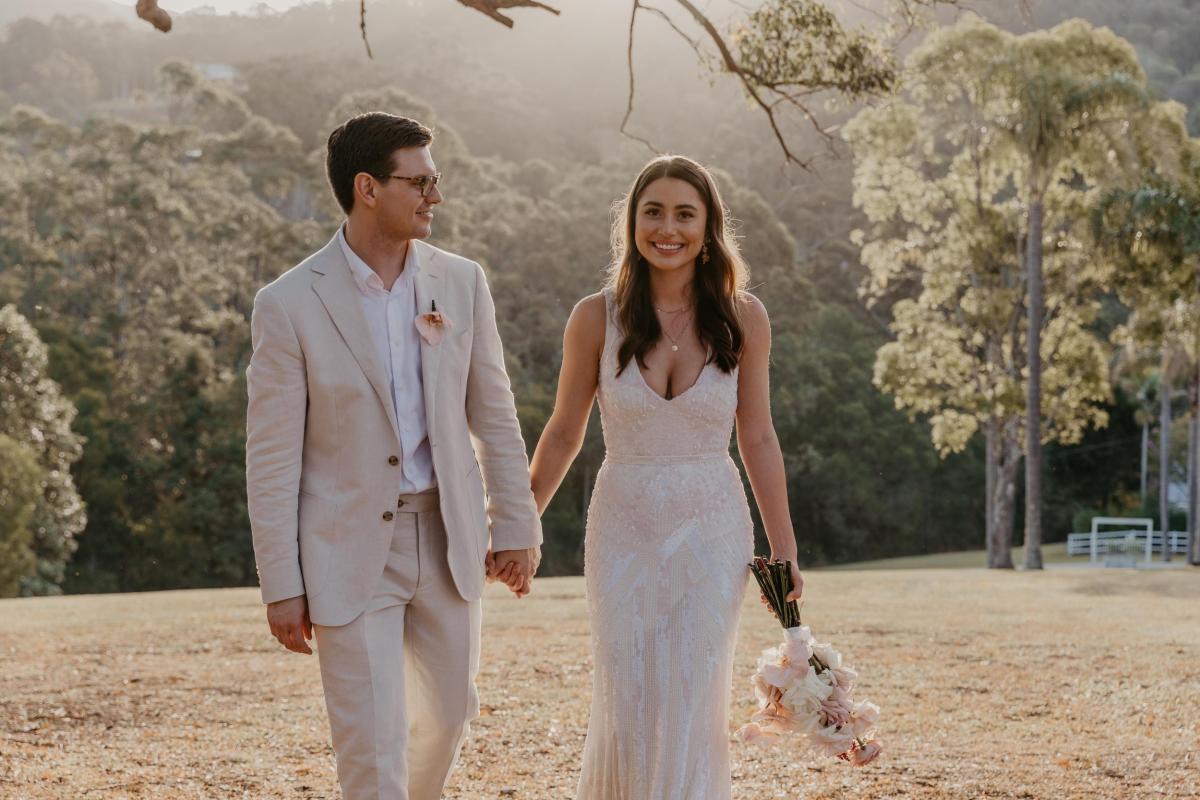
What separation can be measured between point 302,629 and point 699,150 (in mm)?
51014

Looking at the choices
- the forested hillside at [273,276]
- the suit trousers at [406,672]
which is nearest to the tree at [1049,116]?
the forested hillside at [273,276]

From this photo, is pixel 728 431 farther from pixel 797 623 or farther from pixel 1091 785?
pixel 1091 785

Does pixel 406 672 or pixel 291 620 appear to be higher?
pixel 291 620

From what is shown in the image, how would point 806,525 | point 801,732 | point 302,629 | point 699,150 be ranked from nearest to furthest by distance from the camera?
1. point 302,629
2. point 801,732
3. point 806,525
4. point 699,150

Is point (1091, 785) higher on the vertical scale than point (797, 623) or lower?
lower

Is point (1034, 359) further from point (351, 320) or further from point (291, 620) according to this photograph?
point (291, 620)

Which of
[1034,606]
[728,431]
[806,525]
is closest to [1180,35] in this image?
[806,525]

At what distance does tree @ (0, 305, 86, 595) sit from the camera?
2923cm

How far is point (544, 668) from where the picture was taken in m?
10.0

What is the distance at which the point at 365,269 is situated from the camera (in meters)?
3.88

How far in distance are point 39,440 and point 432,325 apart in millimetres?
28853

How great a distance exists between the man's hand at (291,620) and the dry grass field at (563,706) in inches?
103

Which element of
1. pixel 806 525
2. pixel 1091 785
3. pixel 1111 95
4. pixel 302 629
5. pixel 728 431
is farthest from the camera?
pixel 806 525

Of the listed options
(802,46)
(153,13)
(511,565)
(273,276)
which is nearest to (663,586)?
(511,565)
